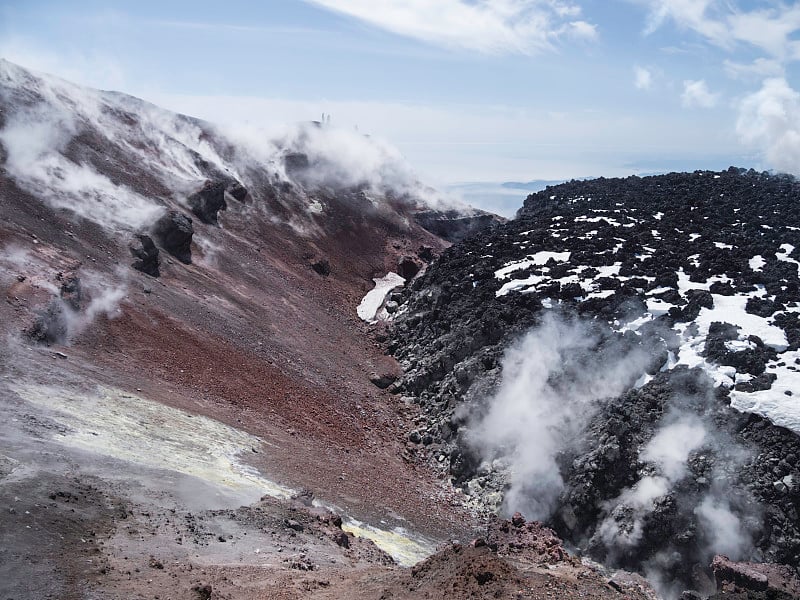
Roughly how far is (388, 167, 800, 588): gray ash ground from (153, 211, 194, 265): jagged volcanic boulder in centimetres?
1143

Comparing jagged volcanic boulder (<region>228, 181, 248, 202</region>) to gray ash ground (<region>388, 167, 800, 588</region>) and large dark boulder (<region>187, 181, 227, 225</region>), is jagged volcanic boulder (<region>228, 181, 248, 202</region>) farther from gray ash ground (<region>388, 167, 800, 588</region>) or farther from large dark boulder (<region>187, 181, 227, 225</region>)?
gray ash ground (<region>388, 167, 800, 588</region>)

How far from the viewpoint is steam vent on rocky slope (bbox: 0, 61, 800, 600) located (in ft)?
40.6

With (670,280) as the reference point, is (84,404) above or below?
below

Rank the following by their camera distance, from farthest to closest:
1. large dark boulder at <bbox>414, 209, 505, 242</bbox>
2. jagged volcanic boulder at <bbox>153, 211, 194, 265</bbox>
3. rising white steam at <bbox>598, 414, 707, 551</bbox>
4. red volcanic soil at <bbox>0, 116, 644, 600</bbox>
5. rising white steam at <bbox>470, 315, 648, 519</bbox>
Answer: large dark boulder at <bbox>414, 209, 505, 242</bbox>
jagged volcanic boulder at <bbox>153, 211, 194, 265</bbox>
rising white steam at <bbox>470, 315, 648, 519</bbox>
rising white steam at <bbox>598, 414, 707, 551</bbox>
red volcanic soil at <bbox>0, 116, 644, 600</bbox>

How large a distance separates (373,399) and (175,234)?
1294cm

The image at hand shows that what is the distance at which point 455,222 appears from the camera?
5962cm

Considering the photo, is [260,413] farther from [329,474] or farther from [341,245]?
[341,245]

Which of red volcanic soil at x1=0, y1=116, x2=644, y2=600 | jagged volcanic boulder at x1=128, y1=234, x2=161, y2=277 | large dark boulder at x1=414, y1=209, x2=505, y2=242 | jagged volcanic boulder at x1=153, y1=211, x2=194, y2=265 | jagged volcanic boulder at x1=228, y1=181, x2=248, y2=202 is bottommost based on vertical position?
red volcanic soil at x1=0, y1=116, x2=644, y2=600

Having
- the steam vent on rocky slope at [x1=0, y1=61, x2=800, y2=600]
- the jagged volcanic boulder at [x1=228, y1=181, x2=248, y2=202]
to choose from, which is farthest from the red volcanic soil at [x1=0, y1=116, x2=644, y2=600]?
the jagged volcanic boulder at [x1=228, y1=181, x2=248, y2=202]

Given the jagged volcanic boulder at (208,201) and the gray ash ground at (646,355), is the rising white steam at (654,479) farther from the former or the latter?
the jagged volcanic boulder at (208,201)

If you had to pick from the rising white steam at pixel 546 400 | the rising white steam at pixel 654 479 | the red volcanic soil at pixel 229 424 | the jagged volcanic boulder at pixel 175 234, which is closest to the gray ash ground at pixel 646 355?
the rising white steam at pixel 654 479

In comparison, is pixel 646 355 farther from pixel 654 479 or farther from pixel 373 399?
pixel 373 399

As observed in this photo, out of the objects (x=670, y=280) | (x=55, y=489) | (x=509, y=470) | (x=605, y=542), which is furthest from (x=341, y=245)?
(x=55, y=489)

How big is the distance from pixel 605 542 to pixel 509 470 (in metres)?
4.36
